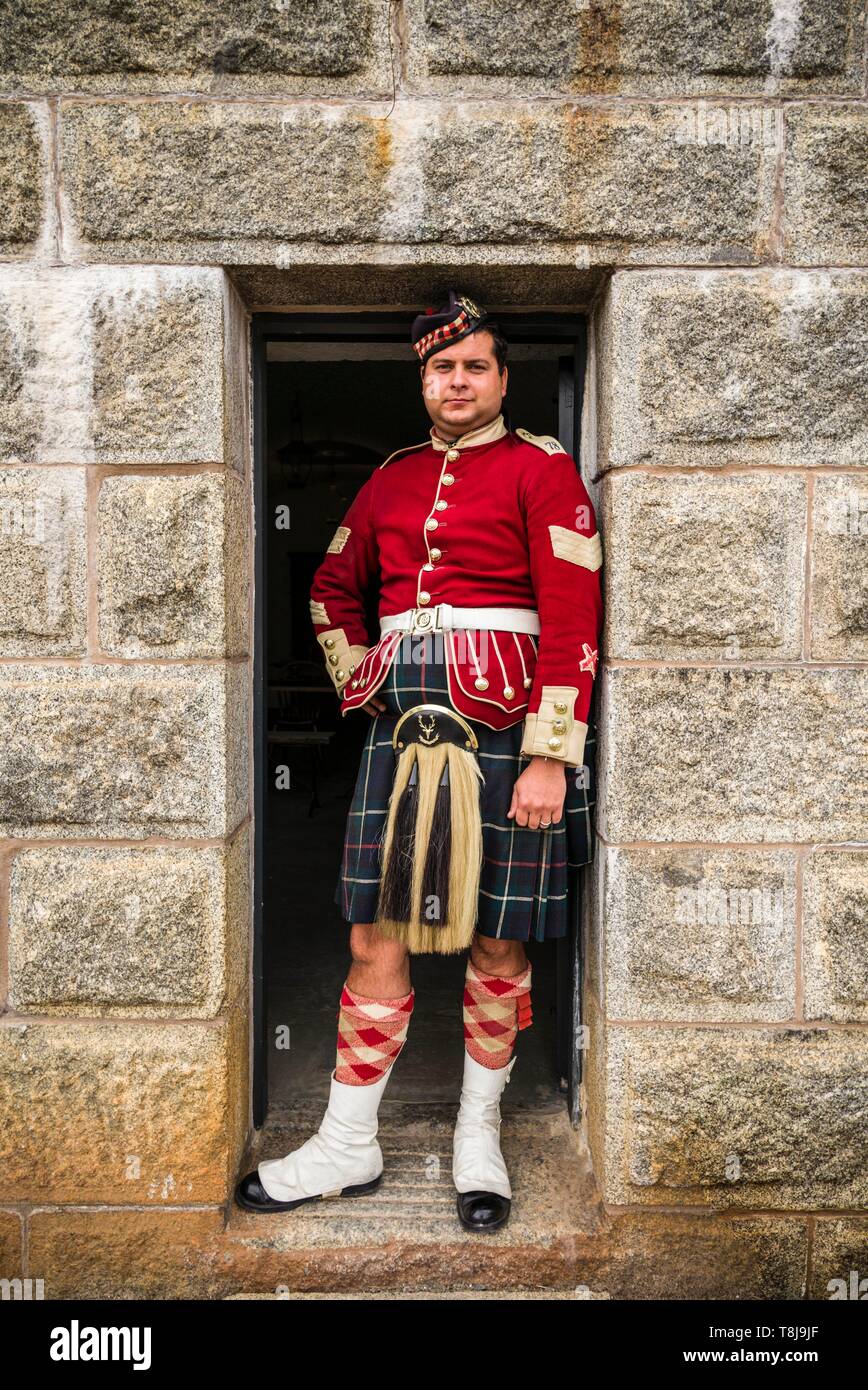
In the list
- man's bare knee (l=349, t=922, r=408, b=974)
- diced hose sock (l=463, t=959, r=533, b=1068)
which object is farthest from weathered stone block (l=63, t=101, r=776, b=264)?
diced hose sock (l=463, t=959, r=533, b=1068)

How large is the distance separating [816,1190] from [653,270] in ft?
6.77

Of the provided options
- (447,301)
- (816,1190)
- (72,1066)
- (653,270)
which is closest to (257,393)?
(447,301)

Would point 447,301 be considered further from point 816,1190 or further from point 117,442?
point 816,1190

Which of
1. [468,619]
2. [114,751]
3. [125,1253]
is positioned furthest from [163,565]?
[125,1253]

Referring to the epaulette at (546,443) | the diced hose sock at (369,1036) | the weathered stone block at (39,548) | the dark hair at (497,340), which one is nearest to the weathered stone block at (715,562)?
the epaulette at (546,443)

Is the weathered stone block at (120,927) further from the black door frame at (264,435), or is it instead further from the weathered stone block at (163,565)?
the weathered stone block at (163,565)

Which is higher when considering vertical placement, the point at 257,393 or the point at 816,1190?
the point at 257,393

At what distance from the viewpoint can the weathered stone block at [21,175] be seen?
1.99 metres

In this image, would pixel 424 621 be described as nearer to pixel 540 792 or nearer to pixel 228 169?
pixel 540 792

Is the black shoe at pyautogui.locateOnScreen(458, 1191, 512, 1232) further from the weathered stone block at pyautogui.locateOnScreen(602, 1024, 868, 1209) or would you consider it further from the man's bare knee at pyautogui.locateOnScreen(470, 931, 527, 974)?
the man's bare knee at pyautogui.locateOnScreen(470, 931, 527, 974)

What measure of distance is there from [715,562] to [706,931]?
814mm

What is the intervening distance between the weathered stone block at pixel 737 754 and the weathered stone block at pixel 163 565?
0.91 meters

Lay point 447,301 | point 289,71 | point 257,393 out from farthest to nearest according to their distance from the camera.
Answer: point 257,393 < point 447,301 < point 289,71

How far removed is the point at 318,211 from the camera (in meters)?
2.00
